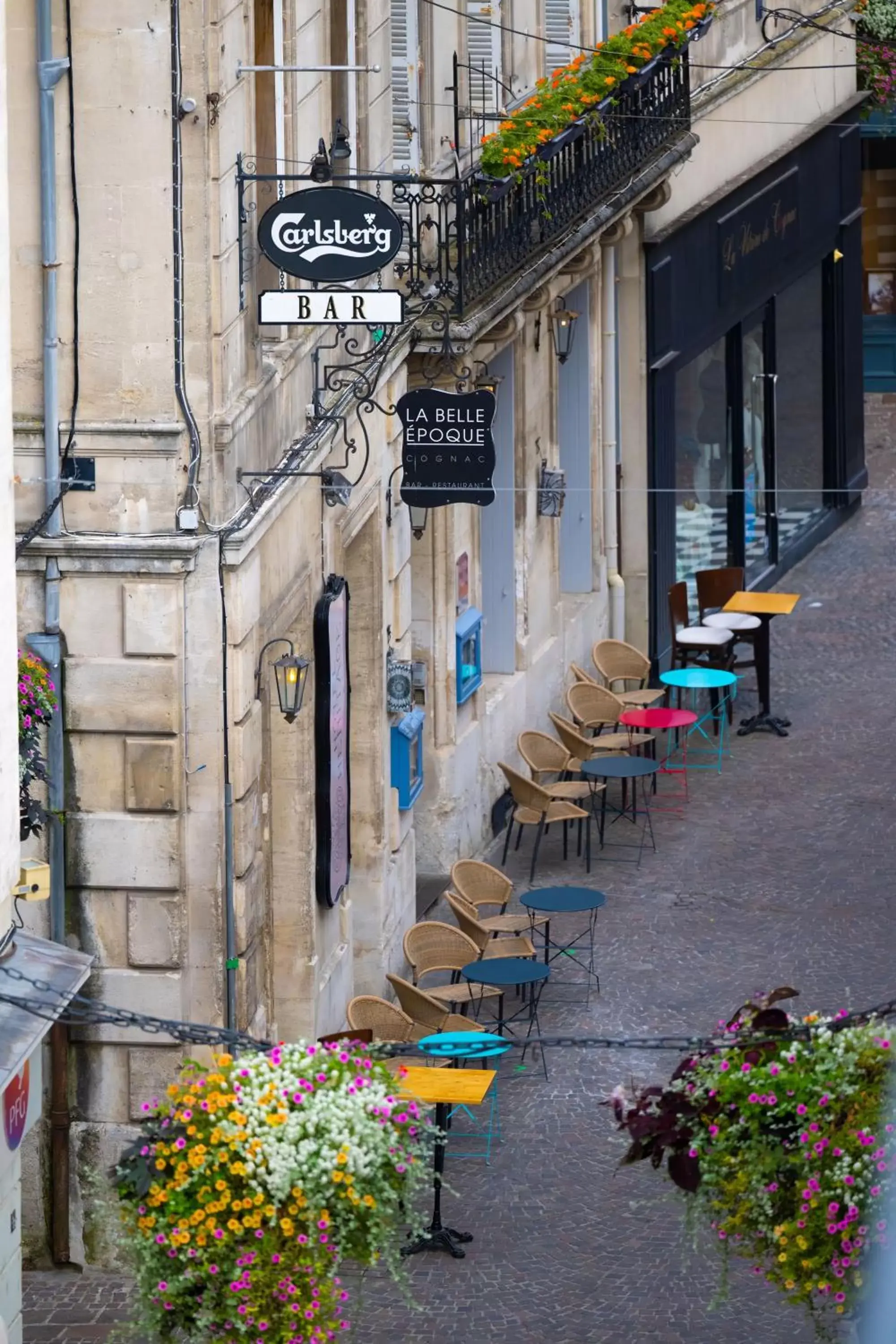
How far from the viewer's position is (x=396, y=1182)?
10141 mm

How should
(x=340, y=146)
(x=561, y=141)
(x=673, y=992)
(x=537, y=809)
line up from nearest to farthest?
(x=340, y=146), (x=673, y=992), (x=537, y=809), (x=561, y=141)

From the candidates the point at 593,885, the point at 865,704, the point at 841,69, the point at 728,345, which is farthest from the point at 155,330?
the point at 841,69

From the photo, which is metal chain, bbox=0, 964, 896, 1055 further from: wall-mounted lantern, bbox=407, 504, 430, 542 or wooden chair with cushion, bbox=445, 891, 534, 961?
wall-mounted lantern, bbox=407, 504, 430, 542

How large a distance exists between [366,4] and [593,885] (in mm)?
6848

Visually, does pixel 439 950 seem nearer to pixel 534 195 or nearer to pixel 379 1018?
pixel 379 1018

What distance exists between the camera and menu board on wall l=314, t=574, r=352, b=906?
53.8ft

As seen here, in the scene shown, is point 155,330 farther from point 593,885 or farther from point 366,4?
point 593,885

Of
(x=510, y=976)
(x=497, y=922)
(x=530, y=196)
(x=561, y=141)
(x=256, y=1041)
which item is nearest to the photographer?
(x=256, y=1041)

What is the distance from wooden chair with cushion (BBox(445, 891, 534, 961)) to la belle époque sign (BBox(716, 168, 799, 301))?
11174mm

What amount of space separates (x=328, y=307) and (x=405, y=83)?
545cm

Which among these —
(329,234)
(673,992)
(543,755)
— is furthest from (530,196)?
(329,234)

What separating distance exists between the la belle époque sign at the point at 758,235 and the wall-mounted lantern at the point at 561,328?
419 cm

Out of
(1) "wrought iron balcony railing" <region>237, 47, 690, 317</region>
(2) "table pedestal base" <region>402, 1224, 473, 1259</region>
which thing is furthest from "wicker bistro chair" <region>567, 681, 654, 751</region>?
(2) "table pedestal base" <region>402, 1224, 473, 1259</region>

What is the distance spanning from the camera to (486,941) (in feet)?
60.0
